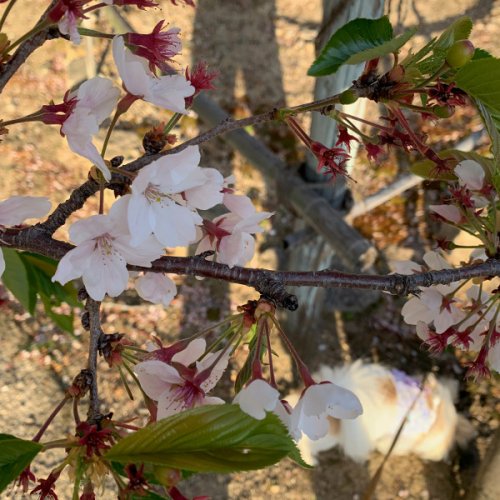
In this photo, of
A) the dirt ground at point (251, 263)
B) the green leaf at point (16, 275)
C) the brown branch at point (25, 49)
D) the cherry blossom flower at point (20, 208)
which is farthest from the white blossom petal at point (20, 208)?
the dirt ground at point (251, 263)

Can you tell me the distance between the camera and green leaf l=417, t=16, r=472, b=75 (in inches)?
21.1

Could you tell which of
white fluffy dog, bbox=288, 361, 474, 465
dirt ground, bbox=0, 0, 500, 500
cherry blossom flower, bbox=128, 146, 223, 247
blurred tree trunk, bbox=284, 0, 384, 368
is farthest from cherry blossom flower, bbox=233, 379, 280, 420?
white fluffy dog, bbox=288, 361, 474, 465

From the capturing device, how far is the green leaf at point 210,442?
1.34 feet

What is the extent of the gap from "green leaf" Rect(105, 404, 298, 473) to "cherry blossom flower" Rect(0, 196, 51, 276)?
0.20 m

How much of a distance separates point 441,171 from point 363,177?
2.52 m

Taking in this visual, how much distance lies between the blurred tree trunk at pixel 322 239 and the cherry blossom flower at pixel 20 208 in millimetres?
1098

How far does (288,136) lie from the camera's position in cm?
329

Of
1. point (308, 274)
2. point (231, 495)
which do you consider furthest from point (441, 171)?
point (231, 495)

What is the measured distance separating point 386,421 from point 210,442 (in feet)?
6.79

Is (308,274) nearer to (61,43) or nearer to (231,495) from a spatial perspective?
(231,495)

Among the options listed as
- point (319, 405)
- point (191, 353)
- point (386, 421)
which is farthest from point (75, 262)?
point (386, 421)

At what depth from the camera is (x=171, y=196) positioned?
52 cm

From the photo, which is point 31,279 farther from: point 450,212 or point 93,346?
point 450,212

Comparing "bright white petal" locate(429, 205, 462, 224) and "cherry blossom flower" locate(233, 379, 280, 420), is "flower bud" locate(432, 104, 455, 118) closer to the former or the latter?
"bright white petal" locate(429, 205, 462, 224)
